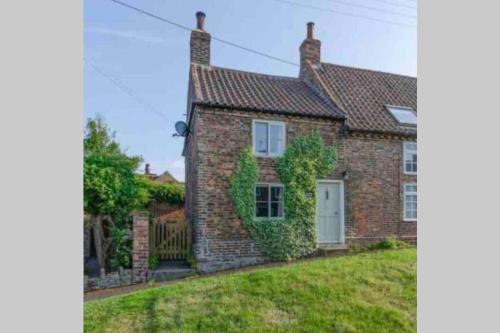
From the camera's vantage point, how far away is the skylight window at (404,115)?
36.0 feet

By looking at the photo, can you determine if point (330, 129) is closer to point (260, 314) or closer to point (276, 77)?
point (276, 77)

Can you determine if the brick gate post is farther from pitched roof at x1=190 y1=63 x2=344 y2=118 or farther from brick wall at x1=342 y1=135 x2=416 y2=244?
brick wall at x1=342 y1=135 x2=416 y2=244

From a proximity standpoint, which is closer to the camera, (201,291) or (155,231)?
(201,291)

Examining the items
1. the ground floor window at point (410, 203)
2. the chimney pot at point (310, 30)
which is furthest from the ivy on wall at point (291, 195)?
the chimney pot at point (310, 30)

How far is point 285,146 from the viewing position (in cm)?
933

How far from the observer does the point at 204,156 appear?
8.60 m

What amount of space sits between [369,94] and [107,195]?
903cm

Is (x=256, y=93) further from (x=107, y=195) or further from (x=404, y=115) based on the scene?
(x=404, y=115)

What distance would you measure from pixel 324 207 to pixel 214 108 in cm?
413

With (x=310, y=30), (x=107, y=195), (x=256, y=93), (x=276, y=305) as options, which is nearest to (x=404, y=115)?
(x=310, y=30)

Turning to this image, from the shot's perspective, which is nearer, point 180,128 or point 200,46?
point 180,128

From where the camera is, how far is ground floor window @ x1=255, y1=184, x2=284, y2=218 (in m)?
9.07

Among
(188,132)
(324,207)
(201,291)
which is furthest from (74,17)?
(324,207)

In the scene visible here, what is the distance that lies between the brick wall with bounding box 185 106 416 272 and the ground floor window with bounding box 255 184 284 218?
272 mm
